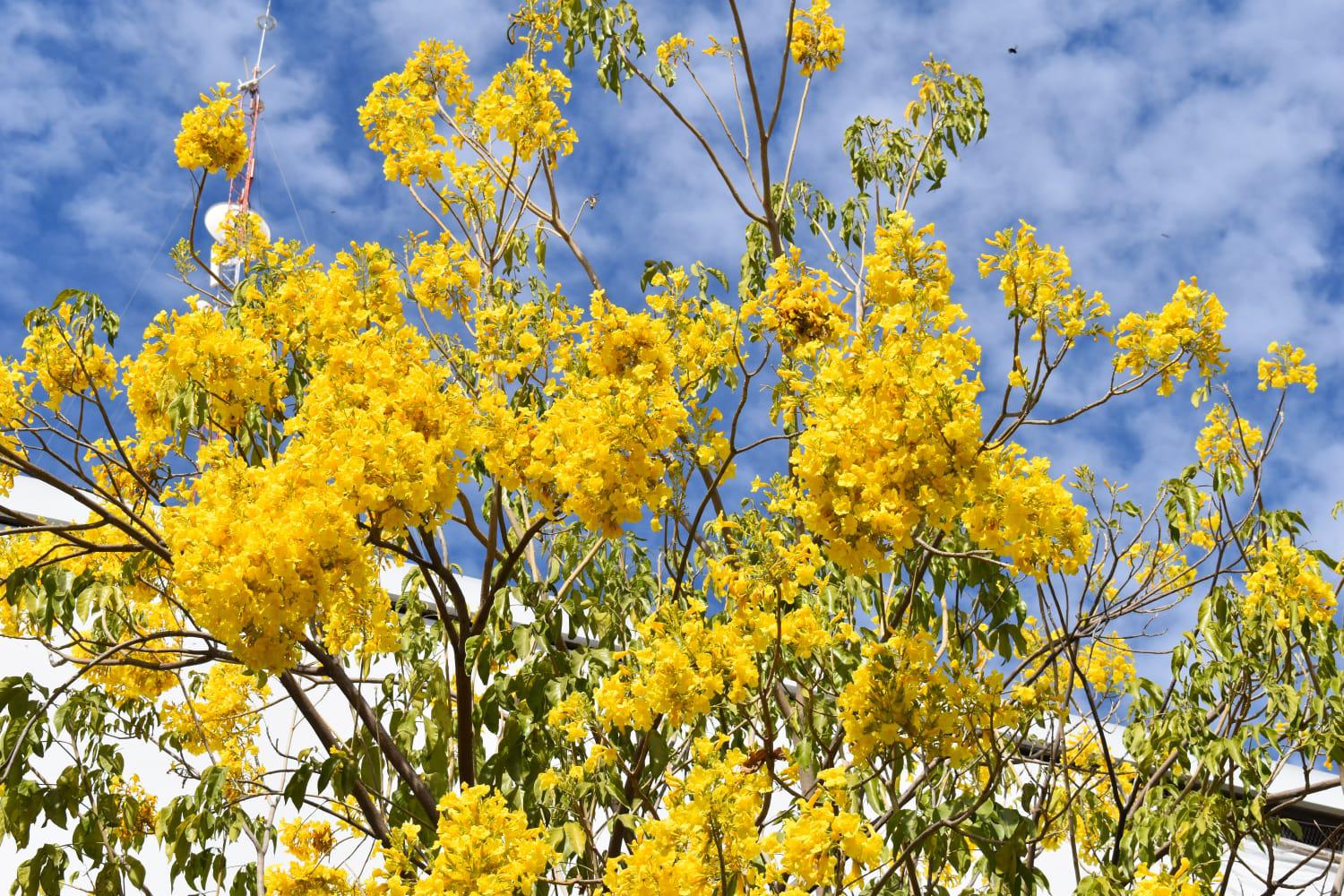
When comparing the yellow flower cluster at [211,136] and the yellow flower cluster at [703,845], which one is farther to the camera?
the yellow flower cluster at [211,136]

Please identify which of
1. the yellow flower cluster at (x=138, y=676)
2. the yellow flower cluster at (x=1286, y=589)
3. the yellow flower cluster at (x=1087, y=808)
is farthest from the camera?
the yellow flower cluster at (x=138, y=676)

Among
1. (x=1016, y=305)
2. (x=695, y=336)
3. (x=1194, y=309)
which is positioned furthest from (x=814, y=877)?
(x=1194, y=309)

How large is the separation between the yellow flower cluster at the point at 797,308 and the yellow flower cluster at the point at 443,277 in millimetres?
1300

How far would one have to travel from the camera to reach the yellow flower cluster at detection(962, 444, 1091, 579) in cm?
260

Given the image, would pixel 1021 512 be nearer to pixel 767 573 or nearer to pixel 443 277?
pixel 767 573

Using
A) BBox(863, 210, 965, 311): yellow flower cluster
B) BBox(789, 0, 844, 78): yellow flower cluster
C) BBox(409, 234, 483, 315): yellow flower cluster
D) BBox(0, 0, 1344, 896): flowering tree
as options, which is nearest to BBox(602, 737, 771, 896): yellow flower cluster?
BBox(0, 0, 1344, 896): flowering tree

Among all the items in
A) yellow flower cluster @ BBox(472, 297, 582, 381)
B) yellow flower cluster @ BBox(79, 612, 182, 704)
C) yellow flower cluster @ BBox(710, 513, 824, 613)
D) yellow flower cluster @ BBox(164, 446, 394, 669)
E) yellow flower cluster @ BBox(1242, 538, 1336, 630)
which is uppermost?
yellow flower cluster @ BBox(472, 297, 582, 381)

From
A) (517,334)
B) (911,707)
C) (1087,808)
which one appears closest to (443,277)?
(517,334)

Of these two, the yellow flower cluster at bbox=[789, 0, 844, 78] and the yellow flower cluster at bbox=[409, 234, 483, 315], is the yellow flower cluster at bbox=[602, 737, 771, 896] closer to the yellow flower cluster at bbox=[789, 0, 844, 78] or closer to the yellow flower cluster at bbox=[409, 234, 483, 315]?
the yellow flower cluster at bbox=[409, 234, 483, 315]

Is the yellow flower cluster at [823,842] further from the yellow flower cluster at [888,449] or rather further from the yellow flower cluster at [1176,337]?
the yellow flower cluster at [1176,337]

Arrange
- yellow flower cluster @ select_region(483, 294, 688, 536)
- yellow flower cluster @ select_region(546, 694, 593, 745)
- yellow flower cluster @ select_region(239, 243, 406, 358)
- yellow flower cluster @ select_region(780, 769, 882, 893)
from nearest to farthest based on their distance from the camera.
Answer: yellow flower cluster @ select_region(780, 769, 882, 893)
yellow flower cluster @ select_region(483, 294, 688, 536)
yellow flower cluster @ select_region(546, 694, 593, 745)
yellow flower cluster @ select_region(239, 243, 406, 358)

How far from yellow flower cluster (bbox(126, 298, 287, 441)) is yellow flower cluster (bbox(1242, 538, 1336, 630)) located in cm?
339

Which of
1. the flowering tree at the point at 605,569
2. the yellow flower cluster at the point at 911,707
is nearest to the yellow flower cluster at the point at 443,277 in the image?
the flowering tree at the point at 605,569

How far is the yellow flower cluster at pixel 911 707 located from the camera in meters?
2.74
